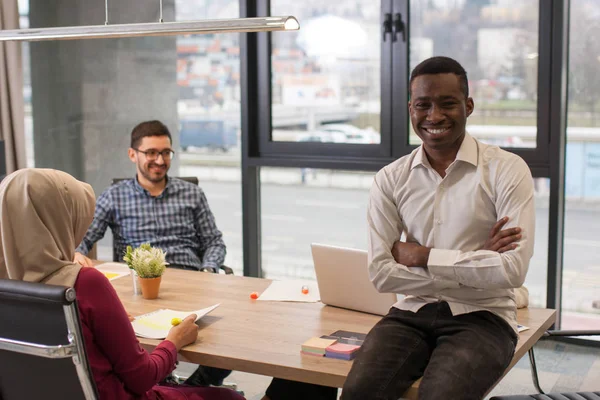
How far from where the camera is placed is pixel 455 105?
2.49 m

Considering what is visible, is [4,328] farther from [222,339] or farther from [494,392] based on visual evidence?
[494,392]

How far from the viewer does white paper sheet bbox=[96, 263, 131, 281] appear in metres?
3.31

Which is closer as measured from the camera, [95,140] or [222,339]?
[222,339]

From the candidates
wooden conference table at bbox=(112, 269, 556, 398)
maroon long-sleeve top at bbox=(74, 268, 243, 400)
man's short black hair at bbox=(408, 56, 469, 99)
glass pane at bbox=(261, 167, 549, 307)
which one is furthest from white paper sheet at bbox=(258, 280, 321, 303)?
glass pane at bbox=(261, 167, 549, 307)

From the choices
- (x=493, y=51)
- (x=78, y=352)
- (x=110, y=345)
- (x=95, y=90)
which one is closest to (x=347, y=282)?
(x=110, y=345)

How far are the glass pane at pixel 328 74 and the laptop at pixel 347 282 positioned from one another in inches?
85.5

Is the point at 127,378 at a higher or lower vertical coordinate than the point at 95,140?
lower

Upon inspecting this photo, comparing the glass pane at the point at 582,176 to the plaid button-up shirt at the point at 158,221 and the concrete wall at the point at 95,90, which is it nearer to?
the plaid button-up shirt at the point at 158,221

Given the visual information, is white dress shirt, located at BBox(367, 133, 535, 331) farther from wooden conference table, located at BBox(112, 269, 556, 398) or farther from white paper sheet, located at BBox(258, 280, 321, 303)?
white paper sheet, located at BBox(258, 280, 321, 303)

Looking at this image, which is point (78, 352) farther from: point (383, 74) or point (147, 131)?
point (383, 74)

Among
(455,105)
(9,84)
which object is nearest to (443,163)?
(455,105)

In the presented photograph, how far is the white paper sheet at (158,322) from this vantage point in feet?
8.30

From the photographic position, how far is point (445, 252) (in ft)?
7.77

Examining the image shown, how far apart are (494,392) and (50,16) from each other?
397 cm
